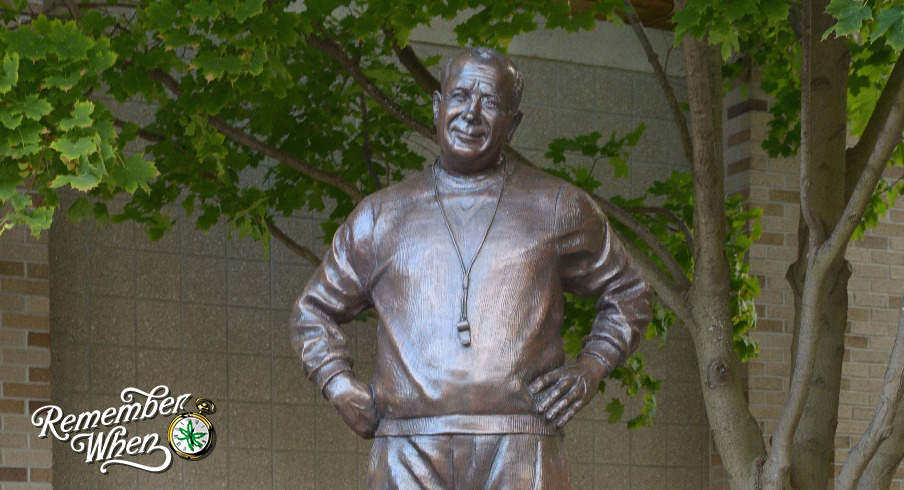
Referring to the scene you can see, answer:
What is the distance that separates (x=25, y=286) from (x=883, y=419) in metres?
4.00

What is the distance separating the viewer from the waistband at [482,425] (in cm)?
316

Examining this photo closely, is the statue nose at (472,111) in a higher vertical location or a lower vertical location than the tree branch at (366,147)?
lower

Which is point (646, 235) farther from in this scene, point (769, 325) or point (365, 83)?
point (769, 325)

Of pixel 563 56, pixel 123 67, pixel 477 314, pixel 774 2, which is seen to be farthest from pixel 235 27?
pixel 563 56

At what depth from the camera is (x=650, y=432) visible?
27.2 ft

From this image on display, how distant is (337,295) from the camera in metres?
3.49

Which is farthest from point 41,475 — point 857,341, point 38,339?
point 857,341

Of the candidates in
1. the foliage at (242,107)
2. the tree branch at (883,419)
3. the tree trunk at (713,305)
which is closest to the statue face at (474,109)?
the foliage at (242,107)

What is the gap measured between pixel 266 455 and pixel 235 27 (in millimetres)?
2940

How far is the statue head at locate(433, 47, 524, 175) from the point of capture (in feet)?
10.8

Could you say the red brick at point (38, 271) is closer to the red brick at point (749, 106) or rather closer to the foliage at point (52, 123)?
the foliage at point (52, 123)

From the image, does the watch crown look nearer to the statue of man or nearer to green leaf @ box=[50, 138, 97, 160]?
green leaf @ box=[50, 138, 97, 160]

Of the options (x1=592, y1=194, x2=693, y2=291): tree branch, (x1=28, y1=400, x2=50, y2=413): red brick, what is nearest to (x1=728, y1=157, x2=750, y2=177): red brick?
(x1=592, y1=194, x2=693, y2=291): tree branch

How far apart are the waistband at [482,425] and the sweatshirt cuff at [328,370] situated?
0.84ft
